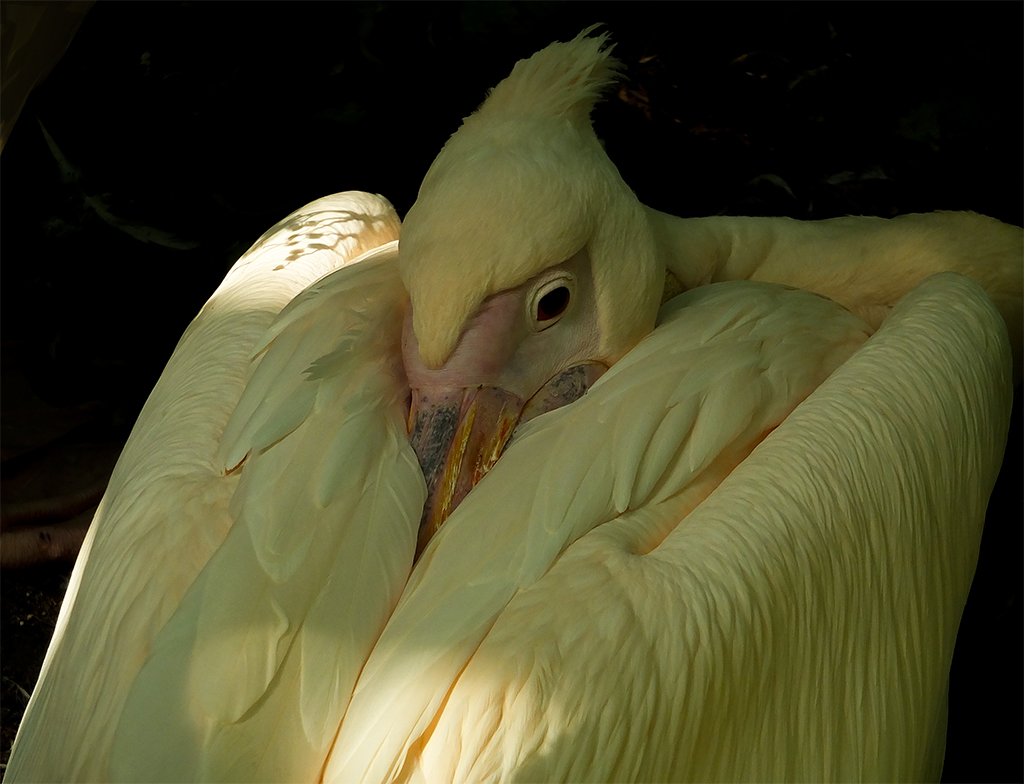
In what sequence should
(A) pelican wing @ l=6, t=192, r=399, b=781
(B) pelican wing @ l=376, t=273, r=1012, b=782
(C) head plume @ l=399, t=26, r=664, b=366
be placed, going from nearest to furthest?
1. (B) pelican wing @ l=376, t=273, r=1012, b=782
2. (A) pelican wing @ l=6, t=192, r=399, b=781
3. (C) head plume @ l=399, t=26, r=664, b=366

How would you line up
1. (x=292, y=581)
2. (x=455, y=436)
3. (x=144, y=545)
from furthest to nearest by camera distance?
(x=455, y=436) < (x=144, y=545) < (x=292, y=581)

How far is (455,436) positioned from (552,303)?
221 mm

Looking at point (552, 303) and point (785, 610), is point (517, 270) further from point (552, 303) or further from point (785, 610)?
point (785, 610)

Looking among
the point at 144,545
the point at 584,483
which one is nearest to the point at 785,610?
the point at 584,483

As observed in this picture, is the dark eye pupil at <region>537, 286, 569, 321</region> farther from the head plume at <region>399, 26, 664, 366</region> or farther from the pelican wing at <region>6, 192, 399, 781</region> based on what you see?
the pelican wing at <region>6, 192, 399, 781</region>

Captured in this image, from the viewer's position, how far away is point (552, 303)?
141cm

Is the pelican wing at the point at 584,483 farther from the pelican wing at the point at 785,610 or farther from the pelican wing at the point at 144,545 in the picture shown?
the pelican wing at the point at 144,545

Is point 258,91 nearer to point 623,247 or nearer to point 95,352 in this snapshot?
point 95,352

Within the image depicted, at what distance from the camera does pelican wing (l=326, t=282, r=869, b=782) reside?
1029 millimetres

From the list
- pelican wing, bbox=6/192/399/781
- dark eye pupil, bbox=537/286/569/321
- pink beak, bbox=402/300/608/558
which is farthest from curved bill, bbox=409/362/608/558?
pelican wing, bbox=6/192/399/781

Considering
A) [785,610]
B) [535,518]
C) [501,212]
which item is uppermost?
[501,212]

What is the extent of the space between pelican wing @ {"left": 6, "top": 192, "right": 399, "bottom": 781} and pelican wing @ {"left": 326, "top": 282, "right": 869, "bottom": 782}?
268 millimetres

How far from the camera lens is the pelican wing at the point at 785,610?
40.2 inches

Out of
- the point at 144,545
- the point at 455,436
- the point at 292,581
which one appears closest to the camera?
Answer: the point at 292,581
